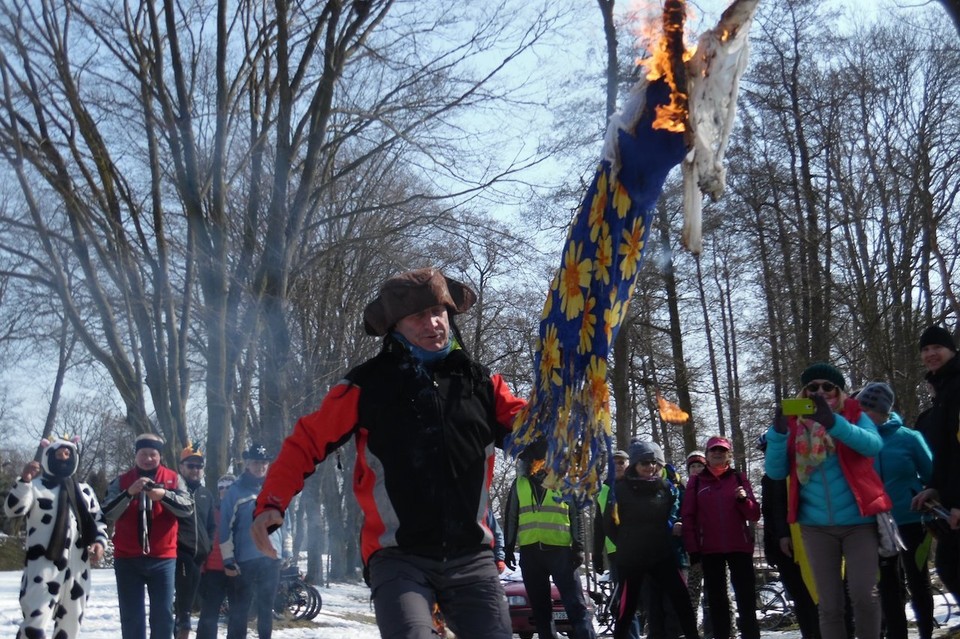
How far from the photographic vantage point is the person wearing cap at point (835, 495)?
5.99 metres

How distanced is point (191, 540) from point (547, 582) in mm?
3005

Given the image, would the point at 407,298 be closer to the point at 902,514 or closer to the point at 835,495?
the point at 835,495

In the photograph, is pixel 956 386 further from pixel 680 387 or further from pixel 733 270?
pixel 680 387

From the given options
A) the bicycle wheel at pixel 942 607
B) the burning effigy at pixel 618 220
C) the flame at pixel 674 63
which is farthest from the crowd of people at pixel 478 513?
the bicycle wheel at pixel 942 607

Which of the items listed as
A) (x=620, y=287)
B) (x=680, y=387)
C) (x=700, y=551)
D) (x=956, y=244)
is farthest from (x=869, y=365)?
(x=620, y=287)

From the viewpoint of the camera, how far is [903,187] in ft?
61.8

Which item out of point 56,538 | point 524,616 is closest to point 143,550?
point 56,538

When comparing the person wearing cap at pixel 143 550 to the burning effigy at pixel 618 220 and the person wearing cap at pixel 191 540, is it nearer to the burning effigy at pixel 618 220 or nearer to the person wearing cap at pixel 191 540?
the person wearing cap at pixel 191 540

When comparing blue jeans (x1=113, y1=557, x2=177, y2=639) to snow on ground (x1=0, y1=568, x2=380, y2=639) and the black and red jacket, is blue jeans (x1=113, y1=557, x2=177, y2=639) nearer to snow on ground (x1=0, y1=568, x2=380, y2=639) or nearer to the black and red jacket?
snow on ground (x1=0, y1=568, x2=380, y2=639)

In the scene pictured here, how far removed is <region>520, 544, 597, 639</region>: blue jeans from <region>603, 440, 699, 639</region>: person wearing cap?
0.36 metres

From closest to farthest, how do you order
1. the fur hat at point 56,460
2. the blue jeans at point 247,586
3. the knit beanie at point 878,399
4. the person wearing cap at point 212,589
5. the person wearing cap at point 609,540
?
the knit beanie at point 878,399, the fur hat at point 56,460, the person wearing cap at point 609,540, the blue jeans at point 247,586, the person wearing cap at point 212,589

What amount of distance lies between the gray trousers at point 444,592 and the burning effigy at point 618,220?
0.45m

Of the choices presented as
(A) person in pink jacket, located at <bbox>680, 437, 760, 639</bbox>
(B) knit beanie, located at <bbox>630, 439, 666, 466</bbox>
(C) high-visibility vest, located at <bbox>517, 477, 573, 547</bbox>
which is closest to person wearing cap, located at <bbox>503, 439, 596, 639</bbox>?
(C) high-visibility vest, located at <bbox>517, 477, 573, 547</bbox>

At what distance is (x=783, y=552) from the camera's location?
26.6ft
